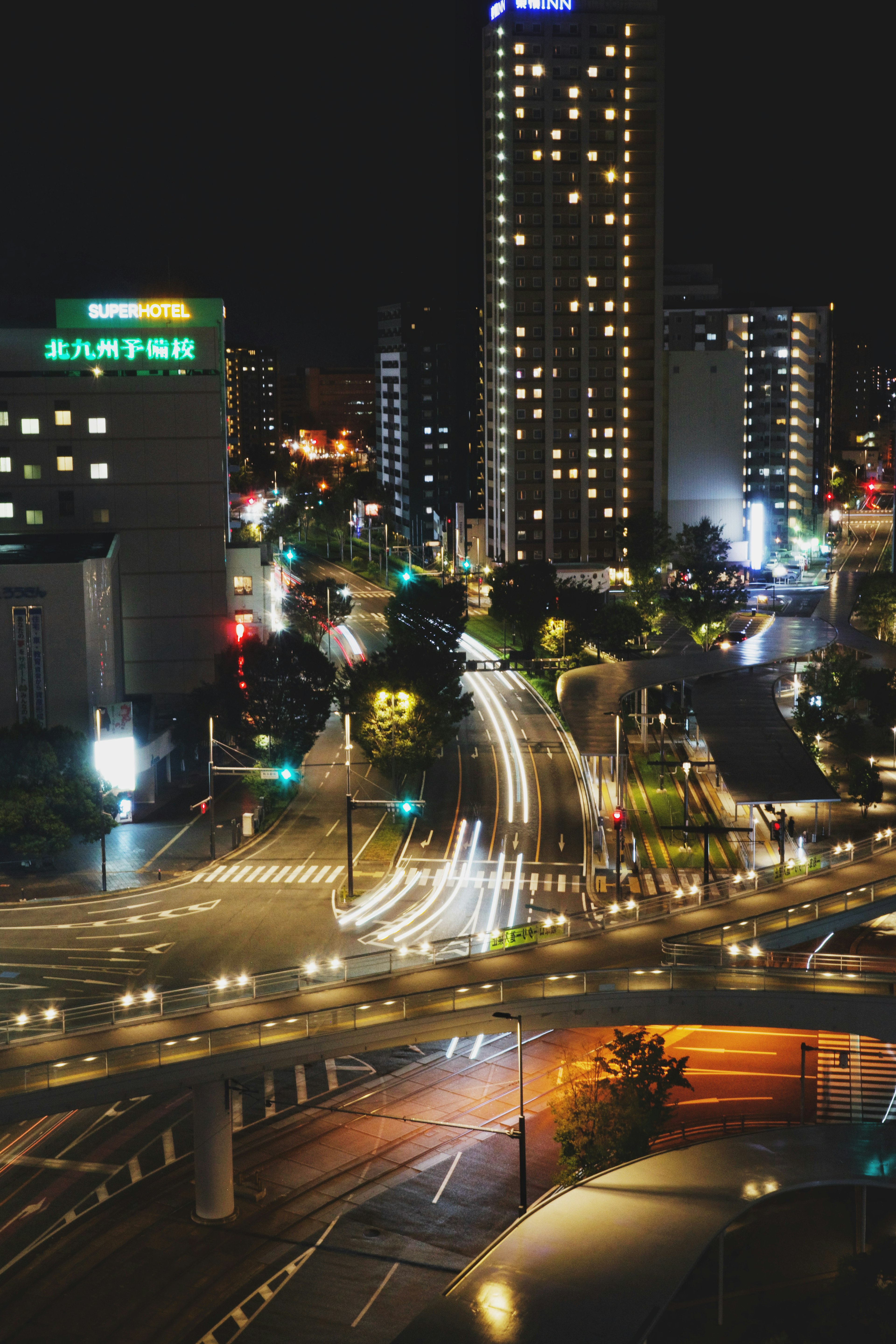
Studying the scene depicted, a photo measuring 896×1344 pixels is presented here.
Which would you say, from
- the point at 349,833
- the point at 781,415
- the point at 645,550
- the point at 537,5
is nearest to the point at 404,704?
the point at 349,833

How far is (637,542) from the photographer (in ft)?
453

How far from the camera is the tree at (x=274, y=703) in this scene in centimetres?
7406

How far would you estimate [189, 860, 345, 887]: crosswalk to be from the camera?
6062 cm

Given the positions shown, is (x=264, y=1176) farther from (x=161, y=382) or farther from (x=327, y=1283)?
(x=161, y=382)

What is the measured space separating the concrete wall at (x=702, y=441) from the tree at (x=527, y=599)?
5411 cm

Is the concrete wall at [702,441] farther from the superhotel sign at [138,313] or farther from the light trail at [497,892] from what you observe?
the light trail at [497,892]

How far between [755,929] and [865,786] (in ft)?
96.0

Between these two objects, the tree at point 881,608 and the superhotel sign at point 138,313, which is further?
the tree at point 881,608

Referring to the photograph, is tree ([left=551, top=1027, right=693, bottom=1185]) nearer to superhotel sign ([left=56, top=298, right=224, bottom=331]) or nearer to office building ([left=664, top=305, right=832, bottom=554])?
superhotel sign ([left=56, top=298, right=224, bottom=331])

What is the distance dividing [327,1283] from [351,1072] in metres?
11.6

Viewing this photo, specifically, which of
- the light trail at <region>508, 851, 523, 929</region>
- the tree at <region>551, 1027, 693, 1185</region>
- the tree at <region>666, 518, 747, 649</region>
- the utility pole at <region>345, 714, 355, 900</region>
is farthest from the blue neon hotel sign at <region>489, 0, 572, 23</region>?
the tree at <region>551, 1027, 693, 1185</region>

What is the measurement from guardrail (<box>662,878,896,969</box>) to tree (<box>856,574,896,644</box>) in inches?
3053

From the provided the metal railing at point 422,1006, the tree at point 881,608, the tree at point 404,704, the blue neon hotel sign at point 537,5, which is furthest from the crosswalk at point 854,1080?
the blue neon hotel sign at point 537,5

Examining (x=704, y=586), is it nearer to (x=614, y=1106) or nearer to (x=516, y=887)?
(x=516, y=887)
